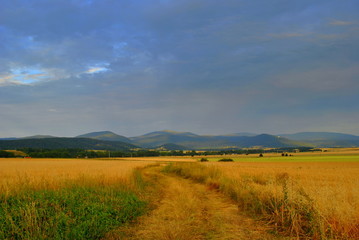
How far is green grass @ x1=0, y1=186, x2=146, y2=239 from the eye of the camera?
7.30 m

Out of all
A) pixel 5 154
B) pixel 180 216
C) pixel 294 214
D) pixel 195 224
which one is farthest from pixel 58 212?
pixel 5 154

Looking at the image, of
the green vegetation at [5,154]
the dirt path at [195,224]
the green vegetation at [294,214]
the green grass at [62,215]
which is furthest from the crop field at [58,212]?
the green vegetation at [5,154]

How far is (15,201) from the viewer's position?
32.7 feet

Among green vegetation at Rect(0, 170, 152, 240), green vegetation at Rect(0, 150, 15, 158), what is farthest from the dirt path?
green vegetation at Rect(0, 150, 15, 158)

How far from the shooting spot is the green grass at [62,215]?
7.30m

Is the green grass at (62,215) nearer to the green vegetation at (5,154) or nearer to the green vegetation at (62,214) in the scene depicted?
the green vegetation at (62,214)

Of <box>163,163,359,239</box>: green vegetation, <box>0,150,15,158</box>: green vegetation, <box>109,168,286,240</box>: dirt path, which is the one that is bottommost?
<box>0,150,15,158</box>: green vegetation

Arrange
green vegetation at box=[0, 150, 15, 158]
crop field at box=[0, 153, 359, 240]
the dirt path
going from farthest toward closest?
green vegetation at box=[0, 150, 15, 158], the dirt path, crop field at box=[0, 153, 359, 240]

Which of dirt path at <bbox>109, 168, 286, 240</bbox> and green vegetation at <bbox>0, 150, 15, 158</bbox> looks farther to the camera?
green vegetation at <bbox>0, 150, 15, 158</bbox>

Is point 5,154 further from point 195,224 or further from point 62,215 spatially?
point 195,224

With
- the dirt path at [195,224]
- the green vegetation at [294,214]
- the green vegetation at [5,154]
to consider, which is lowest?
the green vegetation at [5,154]

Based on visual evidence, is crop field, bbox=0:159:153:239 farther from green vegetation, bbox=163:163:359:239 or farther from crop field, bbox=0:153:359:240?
green vegetation, bbox=163:163:359:239

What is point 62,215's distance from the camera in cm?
825

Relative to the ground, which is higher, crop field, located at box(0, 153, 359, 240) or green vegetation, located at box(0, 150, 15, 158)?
crop field, located at box(0, 153, 359, 240)
